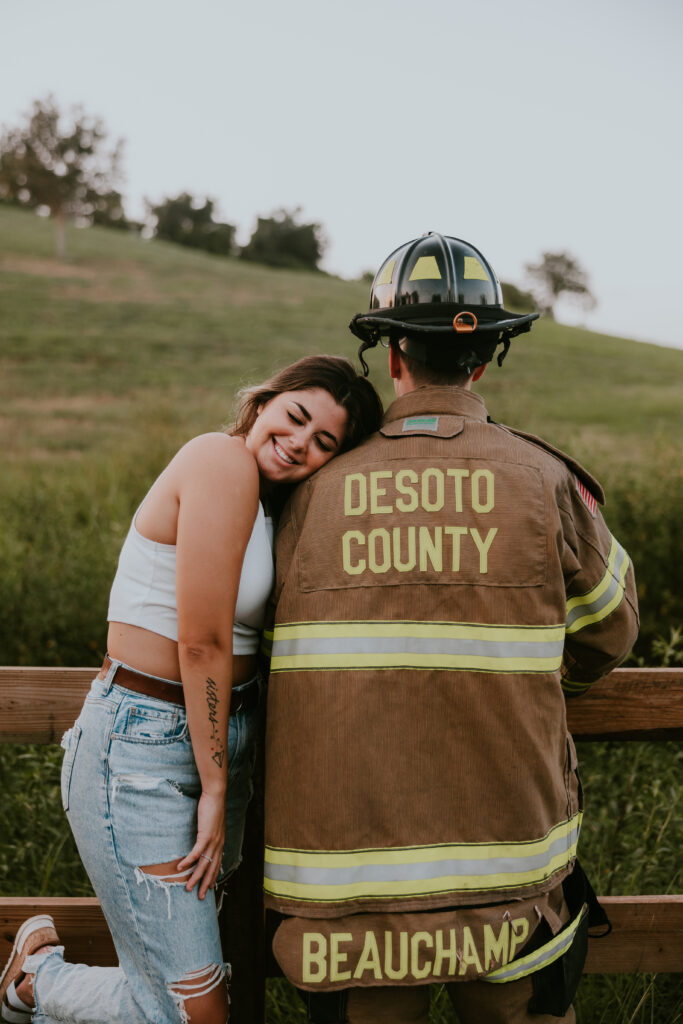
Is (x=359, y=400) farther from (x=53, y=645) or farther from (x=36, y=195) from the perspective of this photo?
(x=36, y=195)

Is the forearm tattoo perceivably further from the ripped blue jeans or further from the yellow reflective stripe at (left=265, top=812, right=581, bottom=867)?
the yellow reflective stripe at (left=265, top=812, right=581, bottom=867)

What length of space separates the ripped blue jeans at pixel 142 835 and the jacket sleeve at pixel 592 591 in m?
0.99

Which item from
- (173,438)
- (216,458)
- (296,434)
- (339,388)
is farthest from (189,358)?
(216,458)

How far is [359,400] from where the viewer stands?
229 cm

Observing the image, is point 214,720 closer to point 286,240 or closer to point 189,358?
point 189,358

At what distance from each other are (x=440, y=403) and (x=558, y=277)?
79.2 m

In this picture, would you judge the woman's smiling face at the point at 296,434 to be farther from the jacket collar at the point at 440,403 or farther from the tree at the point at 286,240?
the tree at the point at 286,240

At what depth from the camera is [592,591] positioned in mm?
2047

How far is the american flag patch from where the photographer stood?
6.77 ft

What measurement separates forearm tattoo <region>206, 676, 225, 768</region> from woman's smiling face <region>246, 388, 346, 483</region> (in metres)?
0.55

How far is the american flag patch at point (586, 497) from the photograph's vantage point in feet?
6.77

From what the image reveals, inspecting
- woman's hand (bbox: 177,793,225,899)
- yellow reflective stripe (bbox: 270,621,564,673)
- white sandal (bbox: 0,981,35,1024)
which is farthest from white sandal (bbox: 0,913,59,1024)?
yellow reflective stripe (bbox: 270,621,564,673)

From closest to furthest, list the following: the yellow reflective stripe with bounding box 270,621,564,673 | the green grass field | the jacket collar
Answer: the yellow reflective stripe with bounding box 270,621,564,673, the jacket collar, the green grass field

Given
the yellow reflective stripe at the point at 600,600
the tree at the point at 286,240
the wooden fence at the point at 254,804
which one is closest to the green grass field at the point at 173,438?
the wooden fence at the point at 254,804
